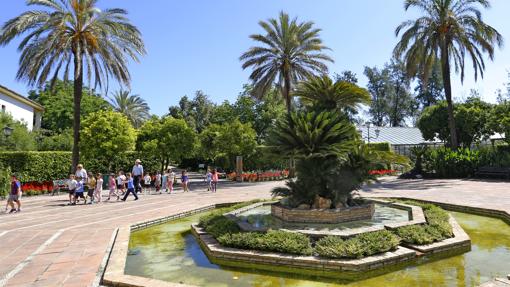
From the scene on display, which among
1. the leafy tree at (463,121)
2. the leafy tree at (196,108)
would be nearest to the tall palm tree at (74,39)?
the leafy tree at (463,121)

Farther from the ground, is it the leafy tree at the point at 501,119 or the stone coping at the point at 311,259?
the leafy tree at the point at 501,119

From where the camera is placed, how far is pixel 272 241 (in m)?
7.49

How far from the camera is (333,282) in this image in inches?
241

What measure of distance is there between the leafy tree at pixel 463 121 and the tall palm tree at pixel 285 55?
1289 centimetres

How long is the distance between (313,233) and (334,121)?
364 cm

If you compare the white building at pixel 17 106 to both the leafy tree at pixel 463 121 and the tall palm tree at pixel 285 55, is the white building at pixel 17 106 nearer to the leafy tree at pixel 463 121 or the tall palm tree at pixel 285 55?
the tall palm tree at pixel 285 55

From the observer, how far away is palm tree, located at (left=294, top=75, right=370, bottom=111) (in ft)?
38.6

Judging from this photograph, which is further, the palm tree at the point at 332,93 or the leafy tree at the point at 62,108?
the leafy tree at the point at 62,108

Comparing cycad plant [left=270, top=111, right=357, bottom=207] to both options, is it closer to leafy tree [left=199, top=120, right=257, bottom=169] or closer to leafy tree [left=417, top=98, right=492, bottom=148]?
leafy tree [left=199, top=120, right=257, bottom=169]

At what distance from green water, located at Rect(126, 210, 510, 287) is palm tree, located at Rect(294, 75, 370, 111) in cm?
498

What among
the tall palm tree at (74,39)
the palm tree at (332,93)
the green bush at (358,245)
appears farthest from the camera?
the tall palm tree at (74,39)

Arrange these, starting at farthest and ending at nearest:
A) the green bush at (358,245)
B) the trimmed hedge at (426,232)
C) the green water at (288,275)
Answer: the trimmed hedge at (426,232) → the green bush at (358,245) → the green water at (288,275)

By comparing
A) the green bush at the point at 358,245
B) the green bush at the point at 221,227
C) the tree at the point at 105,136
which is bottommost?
the green bush at the point at 358,245

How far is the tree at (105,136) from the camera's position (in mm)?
22891
